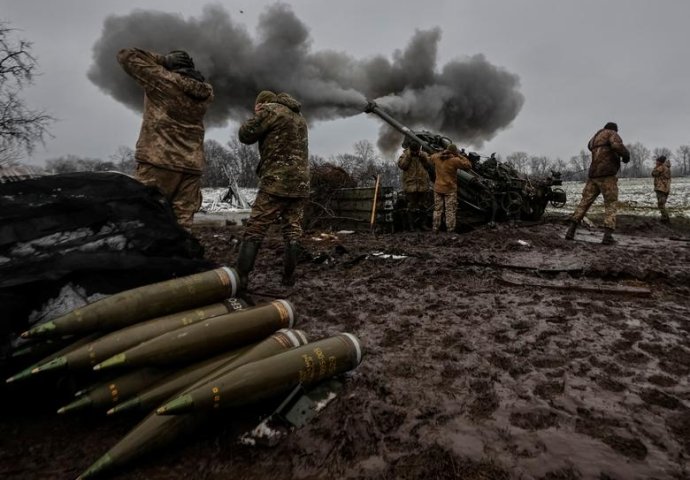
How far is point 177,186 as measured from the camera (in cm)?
351

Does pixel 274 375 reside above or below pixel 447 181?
below

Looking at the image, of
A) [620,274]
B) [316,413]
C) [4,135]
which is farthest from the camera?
[4,135]

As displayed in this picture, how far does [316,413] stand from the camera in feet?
5.79

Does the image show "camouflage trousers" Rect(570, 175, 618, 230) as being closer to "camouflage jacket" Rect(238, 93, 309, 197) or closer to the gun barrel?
the gun barrel

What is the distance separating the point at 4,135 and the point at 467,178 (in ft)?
46.9

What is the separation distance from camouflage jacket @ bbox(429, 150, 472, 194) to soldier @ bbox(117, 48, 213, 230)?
5401mm

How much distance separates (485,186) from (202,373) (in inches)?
331

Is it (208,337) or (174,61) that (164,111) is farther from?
(208,337)

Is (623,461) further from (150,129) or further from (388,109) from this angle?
(388,109)

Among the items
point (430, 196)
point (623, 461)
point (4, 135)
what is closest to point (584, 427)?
point (623, 461)

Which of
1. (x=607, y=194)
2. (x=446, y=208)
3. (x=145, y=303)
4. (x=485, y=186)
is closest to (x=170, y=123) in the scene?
(x=145, y=303)

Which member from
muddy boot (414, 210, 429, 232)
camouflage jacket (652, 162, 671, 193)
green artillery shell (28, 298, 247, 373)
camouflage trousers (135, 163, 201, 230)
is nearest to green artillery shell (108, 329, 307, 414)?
green artillery shell (28, 298, 247, 373)

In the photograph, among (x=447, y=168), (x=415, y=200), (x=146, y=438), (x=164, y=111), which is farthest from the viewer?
(x=415, y=200)

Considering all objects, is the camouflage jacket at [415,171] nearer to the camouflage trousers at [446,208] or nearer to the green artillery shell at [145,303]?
the camouflage trousers at [446,208]
